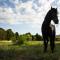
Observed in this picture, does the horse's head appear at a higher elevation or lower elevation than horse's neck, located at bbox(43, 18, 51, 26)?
higher

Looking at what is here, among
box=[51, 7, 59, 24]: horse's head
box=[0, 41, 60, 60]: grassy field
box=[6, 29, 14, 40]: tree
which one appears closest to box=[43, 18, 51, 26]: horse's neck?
box=[51, 7, 59, 24]: horse's head

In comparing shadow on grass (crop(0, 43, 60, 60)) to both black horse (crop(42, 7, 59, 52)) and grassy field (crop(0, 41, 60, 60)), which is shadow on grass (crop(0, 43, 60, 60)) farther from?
black horse (crop(42, 7, 59, 52))

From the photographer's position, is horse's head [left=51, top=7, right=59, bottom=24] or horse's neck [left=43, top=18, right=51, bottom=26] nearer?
horse's head [left=51, top=7, right=59, bottom=24]

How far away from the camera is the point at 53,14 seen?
12680mm

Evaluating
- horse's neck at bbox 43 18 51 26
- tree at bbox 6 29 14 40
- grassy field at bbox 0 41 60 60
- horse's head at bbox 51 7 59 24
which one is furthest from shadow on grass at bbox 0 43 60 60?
tree at bbox 6 29 14 40

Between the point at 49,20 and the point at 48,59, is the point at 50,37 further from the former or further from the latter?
the point at 48,59

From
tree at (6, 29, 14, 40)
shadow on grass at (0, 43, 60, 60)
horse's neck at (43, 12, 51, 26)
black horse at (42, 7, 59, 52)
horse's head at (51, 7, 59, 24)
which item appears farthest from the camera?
tree at (6, 29, 14, 40)

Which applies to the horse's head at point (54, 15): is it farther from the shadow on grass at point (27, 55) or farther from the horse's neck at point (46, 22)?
the shadow on grass at point (27, 55)

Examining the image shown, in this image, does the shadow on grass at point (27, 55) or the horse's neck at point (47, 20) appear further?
the horse's neck at point (47, 20)

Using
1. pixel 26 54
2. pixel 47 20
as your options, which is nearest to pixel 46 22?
pixel 47 20

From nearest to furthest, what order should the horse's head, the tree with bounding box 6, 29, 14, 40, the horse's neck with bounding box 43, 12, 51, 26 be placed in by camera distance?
the horse's head
the horse's neck with bounding box 43, 12, 51, 26
the tree with bounding box 6, 29, 14, 40

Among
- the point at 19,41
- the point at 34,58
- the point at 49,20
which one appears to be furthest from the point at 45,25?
the point at 19,41

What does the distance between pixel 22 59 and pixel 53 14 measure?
367 cm

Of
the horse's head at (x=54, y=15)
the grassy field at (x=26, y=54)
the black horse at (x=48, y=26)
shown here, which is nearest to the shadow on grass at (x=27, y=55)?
the grassy field at (x=26, y=54)
